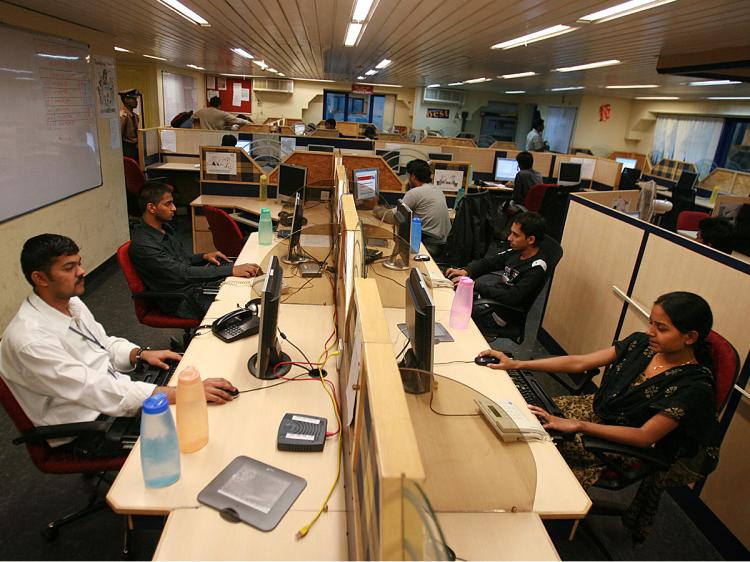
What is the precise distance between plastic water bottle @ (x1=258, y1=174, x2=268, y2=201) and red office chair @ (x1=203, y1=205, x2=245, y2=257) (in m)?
1.31

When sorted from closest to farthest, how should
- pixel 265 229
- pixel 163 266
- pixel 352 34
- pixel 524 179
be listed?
1. pixel 163 266
2. pixel 265 229
3. pixel 352 34
4. pixel 524 179

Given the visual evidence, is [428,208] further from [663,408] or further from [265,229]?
[663,408]

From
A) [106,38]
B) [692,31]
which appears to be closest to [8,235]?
[106,38]

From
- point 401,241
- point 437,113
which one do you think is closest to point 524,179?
point 401,241

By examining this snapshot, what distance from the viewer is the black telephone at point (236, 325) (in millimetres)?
2070

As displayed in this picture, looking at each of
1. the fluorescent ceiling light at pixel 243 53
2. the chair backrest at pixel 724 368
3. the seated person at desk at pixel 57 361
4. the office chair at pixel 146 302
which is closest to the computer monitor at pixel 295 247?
the office chair at pixel 146 302

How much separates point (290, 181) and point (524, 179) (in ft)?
11.0

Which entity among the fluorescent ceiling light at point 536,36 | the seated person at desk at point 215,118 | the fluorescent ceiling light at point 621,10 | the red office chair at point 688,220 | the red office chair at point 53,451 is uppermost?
the fluorescent ceiling light at point 536,36

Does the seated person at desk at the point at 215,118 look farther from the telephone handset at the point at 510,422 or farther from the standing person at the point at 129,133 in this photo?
the telephone handset at the point at 510,422

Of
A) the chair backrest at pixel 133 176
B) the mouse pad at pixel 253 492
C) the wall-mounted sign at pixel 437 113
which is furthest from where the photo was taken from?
the wall-mounted sign at pixel 437 113

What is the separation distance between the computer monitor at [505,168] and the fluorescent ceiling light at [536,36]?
10.0 ft

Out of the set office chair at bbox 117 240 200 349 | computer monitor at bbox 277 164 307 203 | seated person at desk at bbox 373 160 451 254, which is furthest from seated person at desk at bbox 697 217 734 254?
office chair at bbox 117 240 200 349

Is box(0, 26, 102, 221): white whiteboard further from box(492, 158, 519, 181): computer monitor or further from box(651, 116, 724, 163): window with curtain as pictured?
box(651, 116, 724, 163): window with curtain

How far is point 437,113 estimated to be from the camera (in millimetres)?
13742
